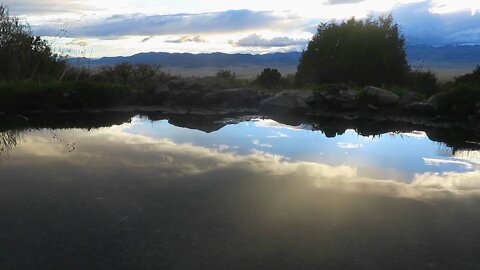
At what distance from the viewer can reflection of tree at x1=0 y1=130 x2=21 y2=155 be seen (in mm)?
9094

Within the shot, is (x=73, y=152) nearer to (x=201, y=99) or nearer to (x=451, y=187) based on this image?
(x=451, y=187)

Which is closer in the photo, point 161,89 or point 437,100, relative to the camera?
point 437,100

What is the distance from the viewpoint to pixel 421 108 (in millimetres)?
14219

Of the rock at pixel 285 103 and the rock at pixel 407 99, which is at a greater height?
the rock at pixel 407 99

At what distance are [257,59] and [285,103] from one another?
14905cm

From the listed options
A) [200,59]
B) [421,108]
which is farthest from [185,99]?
[200,59]

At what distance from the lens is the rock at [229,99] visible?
660 inches

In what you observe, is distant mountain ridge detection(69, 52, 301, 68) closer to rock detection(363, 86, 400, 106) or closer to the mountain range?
the mountain range

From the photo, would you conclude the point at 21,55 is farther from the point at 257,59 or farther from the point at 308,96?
the point at 257,59

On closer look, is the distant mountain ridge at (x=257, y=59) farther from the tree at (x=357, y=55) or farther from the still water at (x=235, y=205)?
the still water at (x=235, y=205)

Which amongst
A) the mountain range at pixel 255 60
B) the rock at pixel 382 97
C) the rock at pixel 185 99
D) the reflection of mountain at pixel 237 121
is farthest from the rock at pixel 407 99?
the mountain range at pixel 255 60

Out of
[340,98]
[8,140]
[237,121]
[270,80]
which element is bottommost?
[8,140]

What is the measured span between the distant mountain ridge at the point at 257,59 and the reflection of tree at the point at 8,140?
110 meters

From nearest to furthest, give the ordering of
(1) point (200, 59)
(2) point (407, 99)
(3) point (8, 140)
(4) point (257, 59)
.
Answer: (3) point (8, 140)
(2) point (407, 99)
(1) point (200, 59)
(4) point (257, 59)
